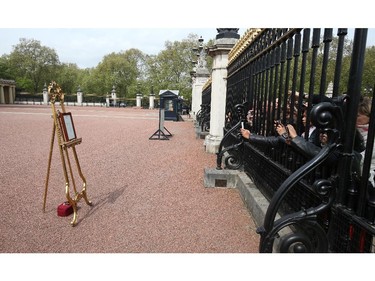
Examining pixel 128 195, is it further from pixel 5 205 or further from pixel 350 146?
pixel 350 146

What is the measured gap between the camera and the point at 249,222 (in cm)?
322

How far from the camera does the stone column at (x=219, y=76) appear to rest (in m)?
6.49

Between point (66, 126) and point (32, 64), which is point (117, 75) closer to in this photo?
point (32, 64)

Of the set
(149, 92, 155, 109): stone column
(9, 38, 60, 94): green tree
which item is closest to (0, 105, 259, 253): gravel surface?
(149, 92, 155, 109): stone column

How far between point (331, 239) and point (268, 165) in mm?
1411

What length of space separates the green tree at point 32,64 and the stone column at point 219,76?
57335 millimetres

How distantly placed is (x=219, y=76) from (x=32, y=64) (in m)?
58.9

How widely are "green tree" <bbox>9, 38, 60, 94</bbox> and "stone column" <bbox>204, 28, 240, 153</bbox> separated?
57.3m

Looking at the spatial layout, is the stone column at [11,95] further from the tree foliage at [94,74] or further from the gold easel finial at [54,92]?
the gold easel finial at [54,92]

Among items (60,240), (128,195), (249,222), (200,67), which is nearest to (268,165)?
(249,222)

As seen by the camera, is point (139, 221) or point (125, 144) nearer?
point (139, 221)

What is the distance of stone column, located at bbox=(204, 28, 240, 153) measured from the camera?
649cm

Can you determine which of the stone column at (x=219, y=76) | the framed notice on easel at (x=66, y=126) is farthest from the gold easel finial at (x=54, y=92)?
the stone column at (x=219, y=76)

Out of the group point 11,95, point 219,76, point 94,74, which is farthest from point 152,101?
point 219,76
